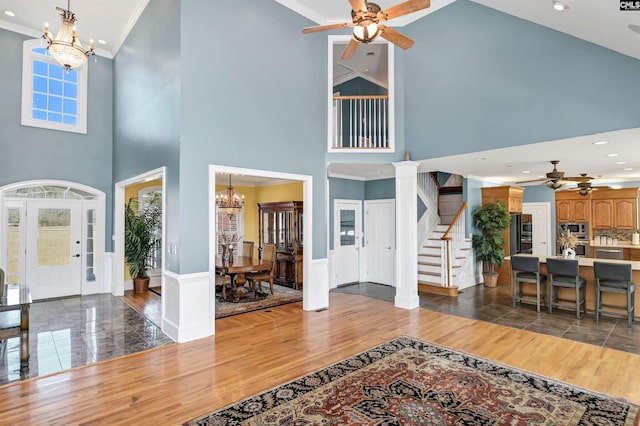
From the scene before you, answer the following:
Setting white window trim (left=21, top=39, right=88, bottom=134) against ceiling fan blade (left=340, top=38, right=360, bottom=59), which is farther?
white window trim (left=21, top=39, right=88, bottom=134)

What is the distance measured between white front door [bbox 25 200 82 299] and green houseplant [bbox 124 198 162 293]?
0.89m

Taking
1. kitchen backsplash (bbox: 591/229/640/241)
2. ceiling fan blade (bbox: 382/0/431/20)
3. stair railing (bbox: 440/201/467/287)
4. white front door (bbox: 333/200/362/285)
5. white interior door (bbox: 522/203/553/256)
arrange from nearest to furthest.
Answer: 1. ceiling fan blade (bbox: 382/0/431/20)
2. stair railing (bbox: 440/201/467/287)
3. white front door (bbox: 333/200/362/285)
4. kitchen backsplash (bbox: 591/229/640/241)
5. white interior door (bbox: 522/203/553/256)

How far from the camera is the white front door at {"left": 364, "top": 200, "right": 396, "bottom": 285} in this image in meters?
7.91

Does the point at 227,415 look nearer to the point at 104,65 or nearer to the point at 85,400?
the point at 85,400

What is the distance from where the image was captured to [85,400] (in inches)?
114

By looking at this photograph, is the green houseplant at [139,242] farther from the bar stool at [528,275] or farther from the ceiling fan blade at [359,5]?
the bar stool at [528,275]

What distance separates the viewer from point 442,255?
277 inches

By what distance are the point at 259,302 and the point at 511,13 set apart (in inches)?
232

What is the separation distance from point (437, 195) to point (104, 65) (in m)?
8.26

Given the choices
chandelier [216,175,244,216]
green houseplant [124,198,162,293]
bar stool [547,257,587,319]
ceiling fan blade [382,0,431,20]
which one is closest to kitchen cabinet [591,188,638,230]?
bar stool [547,257,587,319]

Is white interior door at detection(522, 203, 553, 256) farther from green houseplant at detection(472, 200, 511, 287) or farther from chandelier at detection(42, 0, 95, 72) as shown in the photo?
chandelier at detection(42, 0, 95, 72)

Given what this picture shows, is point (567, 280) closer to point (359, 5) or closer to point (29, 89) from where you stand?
point (359, 5)

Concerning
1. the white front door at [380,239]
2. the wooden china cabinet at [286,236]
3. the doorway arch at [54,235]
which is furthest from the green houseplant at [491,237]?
the doorway arch at [54,235]

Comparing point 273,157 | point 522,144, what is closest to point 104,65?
point 273,157
